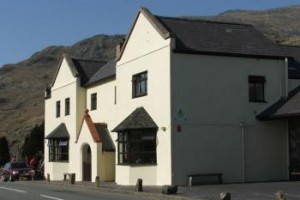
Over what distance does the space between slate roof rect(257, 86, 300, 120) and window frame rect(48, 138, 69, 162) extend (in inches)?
705

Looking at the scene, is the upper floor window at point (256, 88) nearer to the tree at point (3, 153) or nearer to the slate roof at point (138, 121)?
the slate roof at point (138, 121)

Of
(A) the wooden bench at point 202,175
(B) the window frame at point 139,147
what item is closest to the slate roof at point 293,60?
(A) the wooden bench at point 202,175

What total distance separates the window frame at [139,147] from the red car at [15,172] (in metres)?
17.4

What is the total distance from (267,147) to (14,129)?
70379 millimetres

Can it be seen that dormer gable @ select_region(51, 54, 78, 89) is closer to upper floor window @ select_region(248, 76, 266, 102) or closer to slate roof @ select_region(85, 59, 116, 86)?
slate roof @ select_region(85, 59, 116, 86)

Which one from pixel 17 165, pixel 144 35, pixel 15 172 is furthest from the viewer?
pixel 17 165

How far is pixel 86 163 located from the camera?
136 ft

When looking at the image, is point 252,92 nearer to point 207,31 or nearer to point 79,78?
point 207,31

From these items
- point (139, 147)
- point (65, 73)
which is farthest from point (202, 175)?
point (65, 73)

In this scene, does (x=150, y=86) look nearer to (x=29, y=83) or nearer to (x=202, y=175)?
(x=202, y=175)

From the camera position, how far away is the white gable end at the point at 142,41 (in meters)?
32.0

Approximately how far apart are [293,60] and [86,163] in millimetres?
15221

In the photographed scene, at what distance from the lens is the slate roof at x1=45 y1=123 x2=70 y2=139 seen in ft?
149

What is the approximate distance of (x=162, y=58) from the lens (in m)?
31.3
